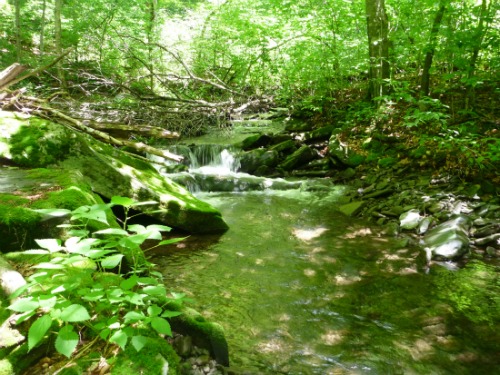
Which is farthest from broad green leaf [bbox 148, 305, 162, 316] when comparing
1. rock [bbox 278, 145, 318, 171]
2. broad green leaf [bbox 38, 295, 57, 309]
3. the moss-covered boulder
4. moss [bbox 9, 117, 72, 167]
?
rock [bbox 278, 145, 318, 171]

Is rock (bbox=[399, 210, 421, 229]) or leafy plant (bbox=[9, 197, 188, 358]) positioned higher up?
leafy plant (bbox=[9, 197, 188, 358])

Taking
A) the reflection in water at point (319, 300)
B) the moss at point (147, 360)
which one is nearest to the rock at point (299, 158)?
the reflection in water at point (319, 300)

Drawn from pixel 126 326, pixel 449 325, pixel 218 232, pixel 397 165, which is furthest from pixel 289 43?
pixel 126 326

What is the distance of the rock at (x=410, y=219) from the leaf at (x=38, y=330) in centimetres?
568

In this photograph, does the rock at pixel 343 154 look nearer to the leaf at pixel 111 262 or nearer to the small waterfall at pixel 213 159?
the small waterfall at pixel 213 159

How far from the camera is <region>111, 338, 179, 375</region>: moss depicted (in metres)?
1.82

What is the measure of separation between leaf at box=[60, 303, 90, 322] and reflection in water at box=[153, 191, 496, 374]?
166 cm

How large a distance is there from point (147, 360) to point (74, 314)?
21.4 inches

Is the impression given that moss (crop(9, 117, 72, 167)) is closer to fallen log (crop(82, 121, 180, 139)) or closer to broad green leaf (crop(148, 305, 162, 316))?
fallen log (crop(82, 121, 180, 139))

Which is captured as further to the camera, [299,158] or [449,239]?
[299,158]

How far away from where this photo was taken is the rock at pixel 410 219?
5992 mm

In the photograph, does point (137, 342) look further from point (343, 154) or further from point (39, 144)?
point (343, 154)

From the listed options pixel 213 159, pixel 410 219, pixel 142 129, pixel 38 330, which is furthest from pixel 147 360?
pixel 213 159

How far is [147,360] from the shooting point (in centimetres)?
190
